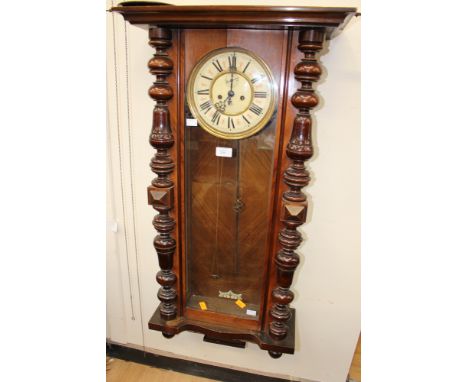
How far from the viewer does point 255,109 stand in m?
0.84

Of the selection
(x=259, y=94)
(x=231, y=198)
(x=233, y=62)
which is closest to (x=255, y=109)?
(x=259, y=94)

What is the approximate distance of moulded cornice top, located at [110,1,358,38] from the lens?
2.19 feet

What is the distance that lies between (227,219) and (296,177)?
0.34 meters

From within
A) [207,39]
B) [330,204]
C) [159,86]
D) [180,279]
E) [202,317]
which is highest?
[207,39]

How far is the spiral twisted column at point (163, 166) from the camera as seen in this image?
81cm

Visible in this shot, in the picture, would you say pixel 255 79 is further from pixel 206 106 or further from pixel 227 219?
pixel 227 219

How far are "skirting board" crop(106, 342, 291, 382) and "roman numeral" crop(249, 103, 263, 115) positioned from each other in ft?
4.26

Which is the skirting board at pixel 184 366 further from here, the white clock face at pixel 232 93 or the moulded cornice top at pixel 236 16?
the moulded cornice top at pixel 236 16

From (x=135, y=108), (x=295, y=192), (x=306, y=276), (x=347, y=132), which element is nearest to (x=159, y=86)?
(x=135, y=108)

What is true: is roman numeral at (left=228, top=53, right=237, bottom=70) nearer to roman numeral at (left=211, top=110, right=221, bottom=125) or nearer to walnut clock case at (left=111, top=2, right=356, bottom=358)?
walnut clock case at (left=111, top=2, right=356, bottom=358)

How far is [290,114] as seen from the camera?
811 millimetres

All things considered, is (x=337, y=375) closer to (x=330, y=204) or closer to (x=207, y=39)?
(x=330, y=204)

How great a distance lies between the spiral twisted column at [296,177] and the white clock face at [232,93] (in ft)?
0.33

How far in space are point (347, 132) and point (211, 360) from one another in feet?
4.25
